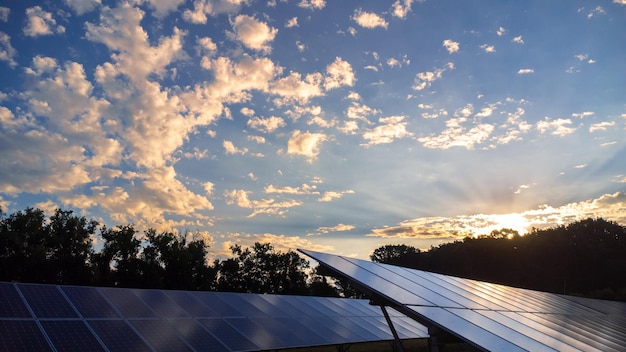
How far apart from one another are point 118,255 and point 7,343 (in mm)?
40640

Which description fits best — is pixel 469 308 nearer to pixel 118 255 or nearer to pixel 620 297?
pixel 118 255

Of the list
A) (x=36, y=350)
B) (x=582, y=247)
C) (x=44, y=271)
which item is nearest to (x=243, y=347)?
(x=36, y=350)

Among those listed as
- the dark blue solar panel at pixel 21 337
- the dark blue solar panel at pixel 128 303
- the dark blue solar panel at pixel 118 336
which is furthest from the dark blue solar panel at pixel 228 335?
the dark blue solar panel at pixel 21 337

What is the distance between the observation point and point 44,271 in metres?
39.4

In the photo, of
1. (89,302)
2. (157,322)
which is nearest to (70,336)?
(89,302)

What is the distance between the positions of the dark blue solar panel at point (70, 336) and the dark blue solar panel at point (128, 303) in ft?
5.93

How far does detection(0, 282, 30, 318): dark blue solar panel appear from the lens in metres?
10.2

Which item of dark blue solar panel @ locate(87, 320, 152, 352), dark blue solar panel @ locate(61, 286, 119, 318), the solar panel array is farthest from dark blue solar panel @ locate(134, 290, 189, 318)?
dark blue solar panel @ locate(87, 320, 152, 352)

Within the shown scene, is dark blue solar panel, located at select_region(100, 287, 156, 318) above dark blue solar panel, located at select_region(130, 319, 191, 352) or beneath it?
above

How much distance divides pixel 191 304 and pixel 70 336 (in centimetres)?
580

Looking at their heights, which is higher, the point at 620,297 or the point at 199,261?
the point at 199,261

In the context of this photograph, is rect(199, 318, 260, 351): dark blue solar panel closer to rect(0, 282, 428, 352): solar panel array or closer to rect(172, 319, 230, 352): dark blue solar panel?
rect(0, 282, 428, 352): solar panel array

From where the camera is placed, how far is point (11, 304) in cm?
1070

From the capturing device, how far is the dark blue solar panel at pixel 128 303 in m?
12.8
